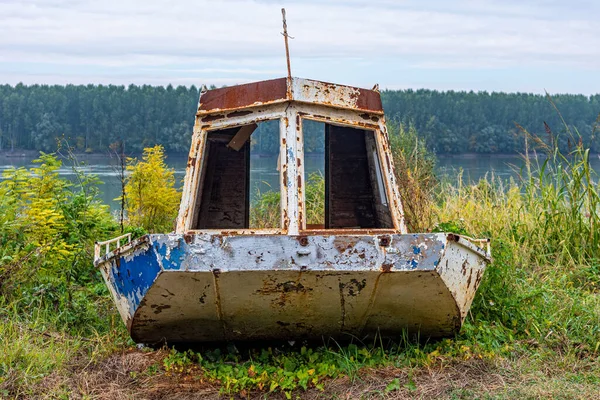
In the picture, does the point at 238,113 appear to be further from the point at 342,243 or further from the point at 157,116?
the point at 157,116

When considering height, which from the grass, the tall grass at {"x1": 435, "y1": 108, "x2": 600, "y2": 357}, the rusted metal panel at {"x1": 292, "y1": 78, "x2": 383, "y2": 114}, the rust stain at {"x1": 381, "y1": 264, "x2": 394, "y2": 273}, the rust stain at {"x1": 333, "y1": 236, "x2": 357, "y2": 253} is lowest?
the grass

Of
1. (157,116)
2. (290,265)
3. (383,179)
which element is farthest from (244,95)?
(157,116)

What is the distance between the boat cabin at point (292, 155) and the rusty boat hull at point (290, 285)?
488mm

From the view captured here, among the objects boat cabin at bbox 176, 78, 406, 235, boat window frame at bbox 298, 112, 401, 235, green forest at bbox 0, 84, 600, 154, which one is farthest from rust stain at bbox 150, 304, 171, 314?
green forest at bbox 0, 84, 600, 154

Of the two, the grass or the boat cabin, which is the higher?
the boat cabin

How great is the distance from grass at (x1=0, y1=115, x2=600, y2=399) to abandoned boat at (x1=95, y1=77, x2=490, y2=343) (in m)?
0.25

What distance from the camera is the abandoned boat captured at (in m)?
5.32

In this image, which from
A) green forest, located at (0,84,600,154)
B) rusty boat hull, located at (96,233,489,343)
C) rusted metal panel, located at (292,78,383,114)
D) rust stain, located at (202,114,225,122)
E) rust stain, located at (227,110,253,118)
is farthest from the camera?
green forest, located at (0,84,600,154)

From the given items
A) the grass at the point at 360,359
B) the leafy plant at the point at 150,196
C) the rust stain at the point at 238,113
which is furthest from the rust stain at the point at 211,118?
the leafy plant at the point at 150,196

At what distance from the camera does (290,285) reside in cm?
552

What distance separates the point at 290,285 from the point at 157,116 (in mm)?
33155

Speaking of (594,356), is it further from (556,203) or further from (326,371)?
(556,203)

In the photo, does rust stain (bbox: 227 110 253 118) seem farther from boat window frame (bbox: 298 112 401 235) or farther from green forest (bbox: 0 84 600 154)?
green forest (bbox: 0 84 600 154)

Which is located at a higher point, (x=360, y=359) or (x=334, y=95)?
(x=334, y=95)
